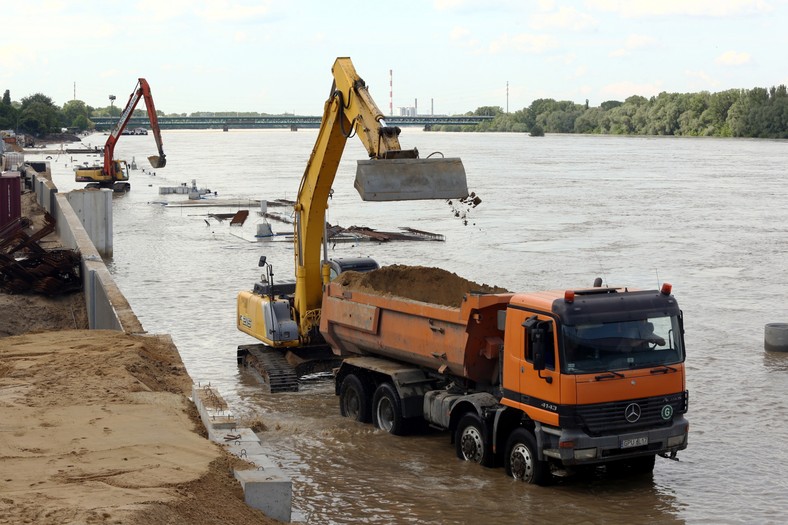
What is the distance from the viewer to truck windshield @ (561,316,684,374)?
43.5 ft

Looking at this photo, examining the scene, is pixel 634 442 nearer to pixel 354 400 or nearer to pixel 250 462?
pixel 250 462

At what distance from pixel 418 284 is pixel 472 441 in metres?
3.55

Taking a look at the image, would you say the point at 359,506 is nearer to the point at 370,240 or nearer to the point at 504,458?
the point at 504,458

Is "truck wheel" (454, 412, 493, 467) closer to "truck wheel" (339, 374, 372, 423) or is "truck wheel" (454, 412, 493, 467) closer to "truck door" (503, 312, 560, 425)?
"truck door" (503, 312, 560, 425)

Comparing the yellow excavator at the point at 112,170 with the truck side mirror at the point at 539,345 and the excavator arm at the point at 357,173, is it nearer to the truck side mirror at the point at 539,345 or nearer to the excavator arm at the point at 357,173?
the excavator arm at the point at 357,173

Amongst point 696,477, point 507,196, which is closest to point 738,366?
point 696,477

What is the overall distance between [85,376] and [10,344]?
11.9 feet

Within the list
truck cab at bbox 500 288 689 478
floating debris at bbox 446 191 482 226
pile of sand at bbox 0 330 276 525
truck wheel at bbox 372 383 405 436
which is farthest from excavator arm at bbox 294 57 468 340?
pile of sand at bbox 0 330 276 525

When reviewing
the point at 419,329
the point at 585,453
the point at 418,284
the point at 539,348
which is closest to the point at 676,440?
the point at 585,453

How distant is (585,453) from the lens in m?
13.2

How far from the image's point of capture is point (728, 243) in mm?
48375

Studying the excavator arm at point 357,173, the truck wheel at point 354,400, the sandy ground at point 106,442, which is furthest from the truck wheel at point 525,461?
the sandy ground at point 106,442

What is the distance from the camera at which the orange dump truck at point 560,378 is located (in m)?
13.2

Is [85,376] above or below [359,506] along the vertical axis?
above
